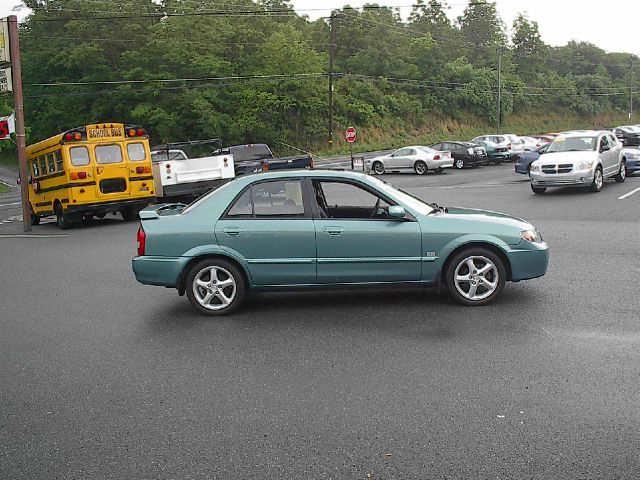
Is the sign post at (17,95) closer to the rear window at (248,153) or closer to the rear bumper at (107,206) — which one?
the rear bumper at (107,206)

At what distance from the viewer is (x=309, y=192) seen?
25.9 feet

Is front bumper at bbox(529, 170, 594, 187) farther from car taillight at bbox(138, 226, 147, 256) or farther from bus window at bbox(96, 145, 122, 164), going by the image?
car taillight at bbox(138, 226, 147, 256)

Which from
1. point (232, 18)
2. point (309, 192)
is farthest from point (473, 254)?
point (232, 18)

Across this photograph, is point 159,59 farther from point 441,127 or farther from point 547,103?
point 547,103

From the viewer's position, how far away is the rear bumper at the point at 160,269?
779cm

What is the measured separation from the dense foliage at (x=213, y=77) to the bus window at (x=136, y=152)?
106ft

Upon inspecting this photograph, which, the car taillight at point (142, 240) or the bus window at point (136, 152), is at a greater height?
the bus window at point (136, 152)

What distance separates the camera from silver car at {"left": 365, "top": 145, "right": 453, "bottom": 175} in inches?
1497

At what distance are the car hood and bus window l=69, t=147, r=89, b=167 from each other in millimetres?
12694

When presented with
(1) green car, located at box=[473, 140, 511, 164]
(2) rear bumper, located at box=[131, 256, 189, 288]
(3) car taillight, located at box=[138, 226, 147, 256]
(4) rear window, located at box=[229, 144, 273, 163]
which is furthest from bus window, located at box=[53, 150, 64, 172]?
(1) green car, located at box=[473, 140, 511, 164]

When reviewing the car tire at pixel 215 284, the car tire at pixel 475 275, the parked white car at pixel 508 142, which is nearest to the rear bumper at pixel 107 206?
the car tire at pixel 215 284

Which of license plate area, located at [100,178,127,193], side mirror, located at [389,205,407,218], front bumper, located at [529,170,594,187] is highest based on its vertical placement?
license plate area, located at [100,178,127,193]

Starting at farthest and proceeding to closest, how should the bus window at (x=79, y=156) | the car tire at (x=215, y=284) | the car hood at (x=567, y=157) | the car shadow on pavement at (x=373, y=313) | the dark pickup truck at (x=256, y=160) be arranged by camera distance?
the dark pickup truck at (x=256, y=160) → the car hood at (x=567, y=157) → the bus window at (x=79, y=156) → the car tire at (x=215, y=284) → the car shadow on pavement at (x=373, y=313)

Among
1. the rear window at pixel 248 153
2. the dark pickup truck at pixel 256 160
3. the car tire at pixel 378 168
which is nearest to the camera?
the dark pickup truck at pixel 256 160
